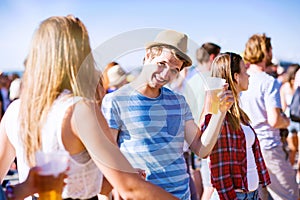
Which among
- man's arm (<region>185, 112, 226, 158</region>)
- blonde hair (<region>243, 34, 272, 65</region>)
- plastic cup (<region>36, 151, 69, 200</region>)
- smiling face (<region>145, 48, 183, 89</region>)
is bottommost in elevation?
man's arm (<region>185, 112, 226, 158</region>)

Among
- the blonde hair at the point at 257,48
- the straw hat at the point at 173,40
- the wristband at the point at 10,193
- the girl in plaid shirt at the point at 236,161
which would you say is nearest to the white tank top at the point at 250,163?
the girl in plaid shirt at the point at 236,161

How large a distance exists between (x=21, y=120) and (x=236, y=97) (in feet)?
4.82

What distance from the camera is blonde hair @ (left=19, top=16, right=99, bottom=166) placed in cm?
155

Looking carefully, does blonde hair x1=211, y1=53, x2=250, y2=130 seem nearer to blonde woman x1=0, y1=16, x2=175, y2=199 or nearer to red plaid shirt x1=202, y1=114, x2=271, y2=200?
red plaid shirt x1=202, y1=114, x2=271, y2=200

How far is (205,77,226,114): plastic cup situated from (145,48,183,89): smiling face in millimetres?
299

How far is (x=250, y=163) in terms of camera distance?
8.87 feet

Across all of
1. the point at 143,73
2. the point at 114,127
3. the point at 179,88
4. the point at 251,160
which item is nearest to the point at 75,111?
the point at 114,127

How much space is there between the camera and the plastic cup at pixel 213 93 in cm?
241

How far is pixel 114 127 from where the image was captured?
2.08 m

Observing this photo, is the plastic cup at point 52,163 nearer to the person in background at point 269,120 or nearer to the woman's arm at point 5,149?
the woman's arm at point 5,149

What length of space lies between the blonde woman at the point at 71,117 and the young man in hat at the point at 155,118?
1.60 feet

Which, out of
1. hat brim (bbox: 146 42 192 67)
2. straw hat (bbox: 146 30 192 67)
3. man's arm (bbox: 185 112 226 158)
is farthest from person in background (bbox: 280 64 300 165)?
straw hat (bbox: 146 30 192 67)

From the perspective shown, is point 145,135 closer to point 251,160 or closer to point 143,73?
point 143,73

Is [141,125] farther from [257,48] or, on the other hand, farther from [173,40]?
[257,48]
